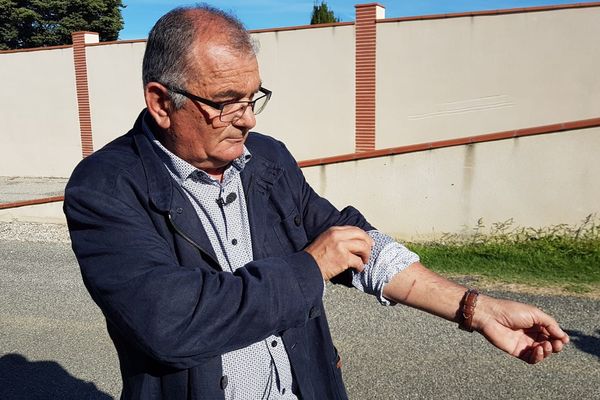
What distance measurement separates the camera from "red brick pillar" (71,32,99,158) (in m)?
19.2

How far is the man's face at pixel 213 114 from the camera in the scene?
1.53 metres

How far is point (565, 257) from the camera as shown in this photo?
283 inches

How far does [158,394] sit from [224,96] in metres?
0.84

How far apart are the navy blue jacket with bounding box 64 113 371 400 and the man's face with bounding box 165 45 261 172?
11 cm

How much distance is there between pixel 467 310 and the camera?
1.74 meters

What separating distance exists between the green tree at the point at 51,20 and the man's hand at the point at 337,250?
124ft

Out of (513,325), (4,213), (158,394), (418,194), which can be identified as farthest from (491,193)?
(4,213)

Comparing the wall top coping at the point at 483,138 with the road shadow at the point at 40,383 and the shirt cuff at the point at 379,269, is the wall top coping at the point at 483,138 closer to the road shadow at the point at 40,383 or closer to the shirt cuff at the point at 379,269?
the road shadow at the point at 40,383

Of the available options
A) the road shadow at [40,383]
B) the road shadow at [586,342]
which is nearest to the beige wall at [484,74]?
the road shadow at [586,342]

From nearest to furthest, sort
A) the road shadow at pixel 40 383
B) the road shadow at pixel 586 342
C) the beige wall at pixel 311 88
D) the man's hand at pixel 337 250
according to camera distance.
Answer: the man's hand at pixel 337 250, the road shadow at pixel 40 383, the road shadow at pixel 586 342, the beige wall at pixel 311 88

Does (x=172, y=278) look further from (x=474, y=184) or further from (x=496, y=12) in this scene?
(x=496, y=12)

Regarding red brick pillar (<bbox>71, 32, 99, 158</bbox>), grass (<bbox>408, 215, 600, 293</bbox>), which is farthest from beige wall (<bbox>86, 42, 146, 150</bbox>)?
grass (<bbox>408, 215, 600, 293</bbox>)

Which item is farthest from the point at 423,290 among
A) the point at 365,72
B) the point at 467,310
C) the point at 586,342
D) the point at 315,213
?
the point at 365,72

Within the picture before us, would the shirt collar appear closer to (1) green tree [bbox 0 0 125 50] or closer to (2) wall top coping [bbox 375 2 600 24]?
(2) wall top coping [bbox 375 2 600 24]
